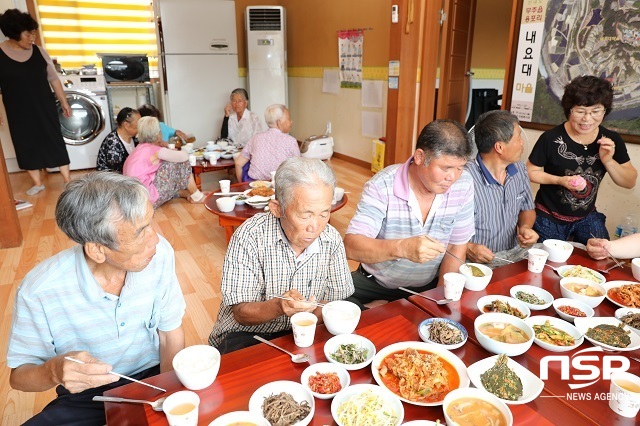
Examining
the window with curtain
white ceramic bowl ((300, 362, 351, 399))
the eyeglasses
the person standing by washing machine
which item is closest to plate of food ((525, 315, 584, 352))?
white ceramic bowl ((300, 362, 351, 399))

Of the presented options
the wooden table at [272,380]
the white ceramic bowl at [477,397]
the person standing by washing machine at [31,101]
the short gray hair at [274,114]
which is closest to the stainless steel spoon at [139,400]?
the wooden table at [272,380]

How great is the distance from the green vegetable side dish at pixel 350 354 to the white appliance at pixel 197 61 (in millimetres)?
6074

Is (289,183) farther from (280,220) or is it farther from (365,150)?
(365,150)

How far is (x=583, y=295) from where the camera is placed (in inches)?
53.8

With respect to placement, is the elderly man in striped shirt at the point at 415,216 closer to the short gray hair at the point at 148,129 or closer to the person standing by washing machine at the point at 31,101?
the short gray hair at the point at 148,129

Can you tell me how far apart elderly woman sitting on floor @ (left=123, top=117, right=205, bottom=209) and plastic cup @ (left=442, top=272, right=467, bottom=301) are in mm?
3363

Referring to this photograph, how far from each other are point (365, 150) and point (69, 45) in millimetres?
4639

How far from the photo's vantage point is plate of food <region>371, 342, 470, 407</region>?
100 centimetres

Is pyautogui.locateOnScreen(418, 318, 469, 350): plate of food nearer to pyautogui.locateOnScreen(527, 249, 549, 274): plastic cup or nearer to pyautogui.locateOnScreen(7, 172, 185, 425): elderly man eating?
pyautogui.locateOnScreen(527, 249, 549, 274): plastic cup

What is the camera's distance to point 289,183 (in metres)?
1.34

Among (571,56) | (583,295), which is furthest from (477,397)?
(571,56)

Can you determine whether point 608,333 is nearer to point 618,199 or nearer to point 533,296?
point 533,296

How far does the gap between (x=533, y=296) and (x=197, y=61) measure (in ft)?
20.6

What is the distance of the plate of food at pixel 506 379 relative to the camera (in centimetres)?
98
